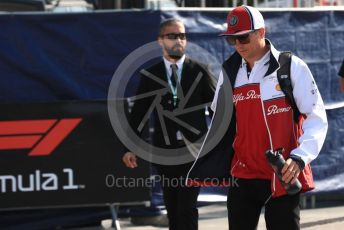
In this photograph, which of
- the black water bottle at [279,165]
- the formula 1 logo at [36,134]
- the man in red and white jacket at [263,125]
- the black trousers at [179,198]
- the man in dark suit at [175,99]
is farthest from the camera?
the formula 1 logo at [36,134]

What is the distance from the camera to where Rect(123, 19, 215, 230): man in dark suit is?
20.7 ft

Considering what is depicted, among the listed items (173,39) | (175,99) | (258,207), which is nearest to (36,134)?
(175,99)

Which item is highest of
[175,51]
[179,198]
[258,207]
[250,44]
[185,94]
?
[250,44]

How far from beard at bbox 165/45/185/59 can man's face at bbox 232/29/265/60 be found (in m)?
1.93

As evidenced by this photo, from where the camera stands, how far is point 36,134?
24.9 ft

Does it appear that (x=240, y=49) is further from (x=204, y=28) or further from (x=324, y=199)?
(x=324, y=199)

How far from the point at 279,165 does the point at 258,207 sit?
0.57 metres

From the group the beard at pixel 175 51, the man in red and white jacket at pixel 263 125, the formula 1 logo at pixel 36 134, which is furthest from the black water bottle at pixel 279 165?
the formula 1 logo at pixel 36 134

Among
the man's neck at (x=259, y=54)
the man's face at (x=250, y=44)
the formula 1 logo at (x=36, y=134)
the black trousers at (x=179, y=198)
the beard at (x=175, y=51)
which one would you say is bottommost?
the black trousers at (x=179, y=198)

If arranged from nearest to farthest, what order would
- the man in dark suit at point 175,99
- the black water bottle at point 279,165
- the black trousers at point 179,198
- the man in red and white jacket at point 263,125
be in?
the black water bottle at point 279,165 < the man in red and white jacket at point 263,125 < the black trousers at point 179,198 < the man in dark suit at point 175,99

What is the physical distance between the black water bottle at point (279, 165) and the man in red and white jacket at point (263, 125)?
0.09 metres

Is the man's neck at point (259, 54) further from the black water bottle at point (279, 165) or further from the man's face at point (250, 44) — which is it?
the black water bottle at point (279, 165)

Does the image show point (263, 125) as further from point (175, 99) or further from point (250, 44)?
point (175, 99)

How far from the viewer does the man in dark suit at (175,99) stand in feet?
20.7
